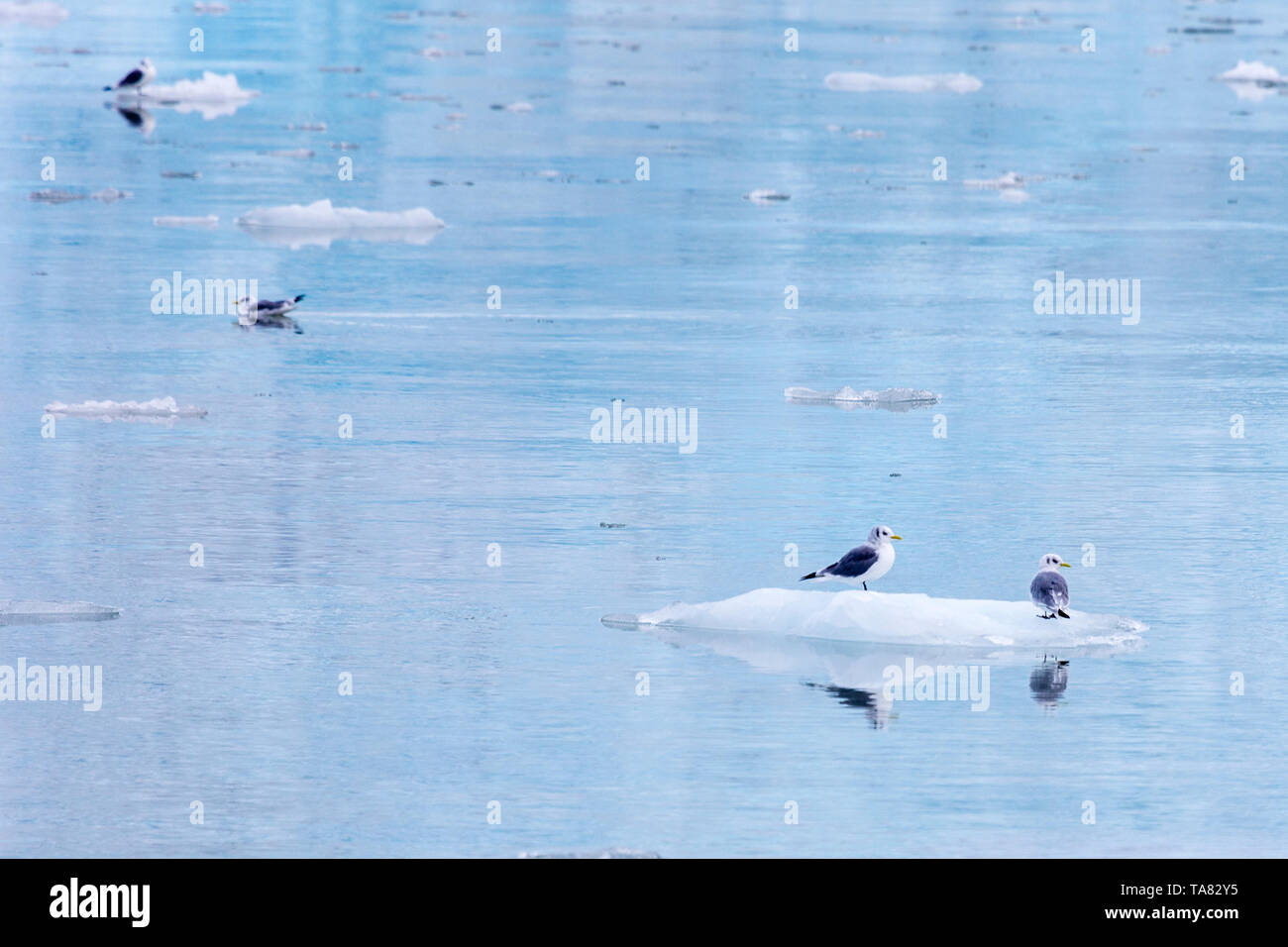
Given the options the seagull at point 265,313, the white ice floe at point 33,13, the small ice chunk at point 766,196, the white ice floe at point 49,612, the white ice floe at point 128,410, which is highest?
the white ice floe at point 33,13

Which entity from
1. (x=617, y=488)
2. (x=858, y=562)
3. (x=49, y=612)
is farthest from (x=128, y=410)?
(x=858, y=562)

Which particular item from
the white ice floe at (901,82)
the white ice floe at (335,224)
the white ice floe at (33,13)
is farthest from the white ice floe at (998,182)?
the white ice floe at (33,13)

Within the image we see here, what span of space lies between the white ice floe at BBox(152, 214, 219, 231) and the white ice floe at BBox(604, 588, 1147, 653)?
47.7ft

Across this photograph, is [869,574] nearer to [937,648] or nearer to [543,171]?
[937,648]

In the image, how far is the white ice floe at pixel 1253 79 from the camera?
43.2 m

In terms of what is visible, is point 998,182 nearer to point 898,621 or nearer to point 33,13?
point 898,621

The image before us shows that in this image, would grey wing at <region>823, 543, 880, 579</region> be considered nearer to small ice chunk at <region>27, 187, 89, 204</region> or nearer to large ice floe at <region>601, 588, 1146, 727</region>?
large ice floe at <region>601, 588, 1146, 727</region>

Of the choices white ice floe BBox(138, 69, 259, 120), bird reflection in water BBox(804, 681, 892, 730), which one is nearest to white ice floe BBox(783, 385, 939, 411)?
bird reflection in water BBox(804, 681, 892, 730)

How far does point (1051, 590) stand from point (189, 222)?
15.7 meters

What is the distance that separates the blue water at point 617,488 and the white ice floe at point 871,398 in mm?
225

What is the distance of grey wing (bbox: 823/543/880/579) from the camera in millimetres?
12078

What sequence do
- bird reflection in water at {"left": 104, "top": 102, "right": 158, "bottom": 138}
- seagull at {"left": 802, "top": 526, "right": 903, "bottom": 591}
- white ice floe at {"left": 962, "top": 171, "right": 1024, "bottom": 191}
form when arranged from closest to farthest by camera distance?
seagull at {"left": 802, "top": 526, "right": 903, "bottom": 591} → white ice floe at {"left": 962, "top": 171, "right": 1024, "bottom": 191} → bird reflection in water at {"left": 104, "top": 102, "right": 158, "bottom": 138}

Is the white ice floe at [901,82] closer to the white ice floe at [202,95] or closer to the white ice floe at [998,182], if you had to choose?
the white ice floe at [202,95]

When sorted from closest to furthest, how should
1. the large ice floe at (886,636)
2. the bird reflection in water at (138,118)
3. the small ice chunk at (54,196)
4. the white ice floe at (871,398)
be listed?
the large ice floe at (886,636) → the white ice floe at (871,398) → the small ice chunk at (54,196) → the bird reflection in water at (138,118)
